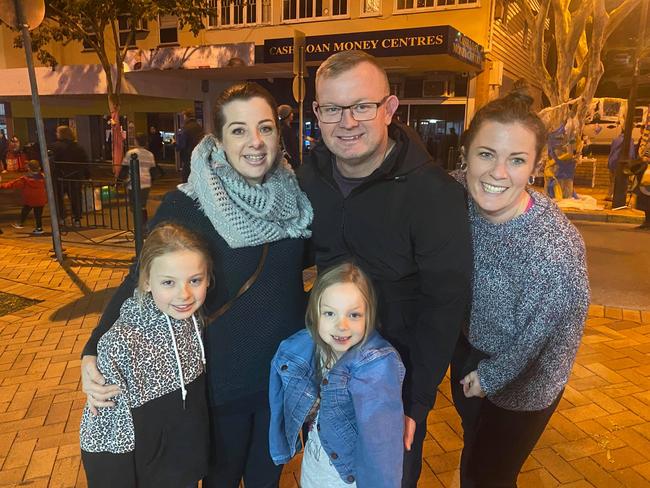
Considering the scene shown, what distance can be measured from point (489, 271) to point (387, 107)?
726mm

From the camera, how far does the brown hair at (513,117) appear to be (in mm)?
1738

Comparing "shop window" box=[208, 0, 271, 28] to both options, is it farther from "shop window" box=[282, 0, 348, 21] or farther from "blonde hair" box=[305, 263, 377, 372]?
"blonde hair" box=[305, 263, 377, 372]

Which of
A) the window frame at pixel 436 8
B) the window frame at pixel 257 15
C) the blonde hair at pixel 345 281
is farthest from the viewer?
the window frame at pixel 257 15

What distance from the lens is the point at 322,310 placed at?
181 cm

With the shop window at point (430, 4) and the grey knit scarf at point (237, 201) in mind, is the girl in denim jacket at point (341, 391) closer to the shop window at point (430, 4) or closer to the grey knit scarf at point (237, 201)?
the grey knit scarf at point (237, 201)

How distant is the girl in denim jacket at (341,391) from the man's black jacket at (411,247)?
0.16m

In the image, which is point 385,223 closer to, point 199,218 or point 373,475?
point 199,218

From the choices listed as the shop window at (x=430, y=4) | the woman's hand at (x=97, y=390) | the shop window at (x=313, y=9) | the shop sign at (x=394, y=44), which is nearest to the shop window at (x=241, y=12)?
the shop window at (x=313, y=9)

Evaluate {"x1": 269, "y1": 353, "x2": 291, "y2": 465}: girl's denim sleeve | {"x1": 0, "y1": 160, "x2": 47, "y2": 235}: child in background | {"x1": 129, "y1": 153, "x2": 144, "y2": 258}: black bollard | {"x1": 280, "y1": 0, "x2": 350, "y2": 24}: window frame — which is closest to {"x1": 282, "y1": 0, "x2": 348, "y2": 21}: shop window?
{"x1": 280, "y1": 0, "x2": 350, "y2": 24}: window frame

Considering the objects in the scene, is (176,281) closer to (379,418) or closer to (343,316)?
(343,316)

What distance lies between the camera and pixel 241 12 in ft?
53.6

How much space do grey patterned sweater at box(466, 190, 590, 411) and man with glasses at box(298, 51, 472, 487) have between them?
0.09 m

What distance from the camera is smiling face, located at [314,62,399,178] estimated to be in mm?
1854

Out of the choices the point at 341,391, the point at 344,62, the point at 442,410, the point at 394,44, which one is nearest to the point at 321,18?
the point at 394,44
